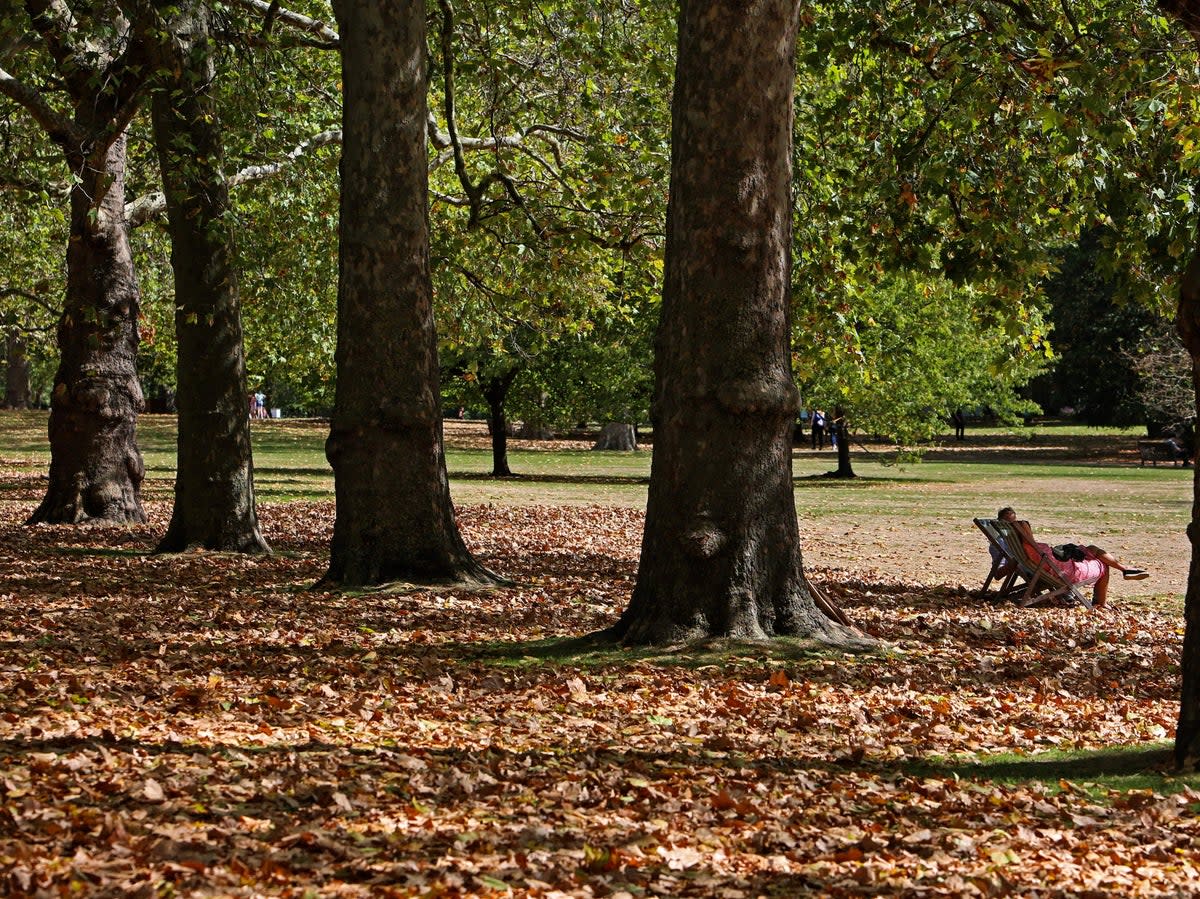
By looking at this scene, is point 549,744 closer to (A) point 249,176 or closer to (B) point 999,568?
(B) point 999,568

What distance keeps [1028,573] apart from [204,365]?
814 cm

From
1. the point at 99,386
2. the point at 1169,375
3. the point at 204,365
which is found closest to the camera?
the point at 204,365

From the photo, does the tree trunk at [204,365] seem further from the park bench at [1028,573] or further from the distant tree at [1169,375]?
the distant tree at [1169,375]

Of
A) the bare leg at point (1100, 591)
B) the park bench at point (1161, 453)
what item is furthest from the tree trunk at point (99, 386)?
the park bench at point (1161, 453)

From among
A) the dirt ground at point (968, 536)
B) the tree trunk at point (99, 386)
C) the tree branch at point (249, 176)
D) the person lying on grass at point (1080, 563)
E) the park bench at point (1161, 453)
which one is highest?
the tree branch at point (249, 176)

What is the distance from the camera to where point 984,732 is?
739cm

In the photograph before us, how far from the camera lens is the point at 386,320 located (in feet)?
38.1

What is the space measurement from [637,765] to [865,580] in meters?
8.65

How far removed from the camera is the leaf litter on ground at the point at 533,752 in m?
4.66

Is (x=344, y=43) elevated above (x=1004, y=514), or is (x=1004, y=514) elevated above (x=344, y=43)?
(x=344, y=43)

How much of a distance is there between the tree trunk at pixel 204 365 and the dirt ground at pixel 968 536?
6298 millimetres

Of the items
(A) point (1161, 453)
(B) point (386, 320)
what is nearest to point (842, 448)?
(A) point (1161, 453)

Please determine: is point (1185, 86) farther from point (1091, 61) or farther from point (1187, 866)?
point (1187, 866)

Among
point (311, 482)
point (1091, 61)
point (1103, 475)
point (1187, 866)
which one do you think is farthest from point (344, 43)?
point (1103, 475)
